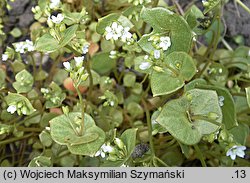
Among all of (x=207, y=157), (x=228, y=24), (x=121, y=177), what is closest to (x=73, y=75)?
(x=121, y=177)

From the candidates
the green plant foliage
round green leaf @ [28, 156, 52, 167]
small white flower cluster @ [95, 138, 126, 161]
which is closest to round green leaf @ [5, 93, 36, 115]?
the green plant foliage

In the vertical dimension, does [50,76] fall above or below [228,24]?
below

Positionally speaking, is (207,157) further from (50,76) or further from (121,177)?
(50,76)

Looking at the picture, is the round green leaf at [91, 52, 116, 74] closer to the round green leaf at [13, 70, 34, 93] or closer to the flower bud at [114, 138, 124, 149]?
the round green leaf at [13, 70, 34, 93]

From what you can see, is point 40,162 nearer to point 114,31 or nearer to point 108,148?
point 108,148

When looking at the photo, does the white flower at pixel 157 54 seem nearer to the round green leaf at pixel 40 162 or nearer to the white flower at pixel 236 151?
the white flower at pixel 236 151
